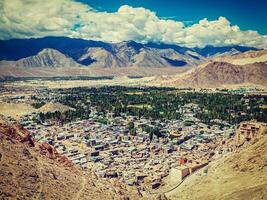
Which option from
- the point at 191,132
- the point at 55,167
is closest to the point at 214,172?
the point at 55,167

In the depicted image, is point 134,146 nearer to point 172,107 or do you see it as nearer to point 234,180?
point 234,180

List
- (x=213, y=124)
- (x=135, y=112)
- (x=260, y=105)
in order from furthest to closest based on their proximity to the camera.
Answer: (x=260, y=105), (x=135, y=112), (x=213, y=124)

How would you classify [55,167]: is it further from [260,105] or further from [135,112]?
[260,105]

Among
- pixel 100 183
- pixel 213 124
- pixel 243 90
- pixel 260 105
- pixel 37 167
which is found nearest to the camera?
pixel 37 167

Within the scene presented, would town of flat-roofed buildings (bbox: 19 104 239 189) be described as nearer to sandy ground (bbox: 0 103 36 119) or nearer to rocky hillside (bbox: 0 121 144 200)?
rocky hillside (bbox: 0 121 144 200)

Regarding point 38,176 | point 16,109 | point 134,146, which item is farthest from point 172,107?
point 38,176

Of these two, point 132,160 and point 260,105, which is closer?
point 132,160

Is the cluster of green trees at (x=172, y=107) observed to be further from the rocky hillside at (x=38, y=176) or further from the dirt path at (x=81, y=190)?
the dirt path at (x=81, y=190)

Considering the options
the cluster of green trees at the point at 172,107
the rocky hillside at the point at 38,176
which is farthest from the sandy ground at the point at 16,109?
the rocky hillside at the point at 38,176
